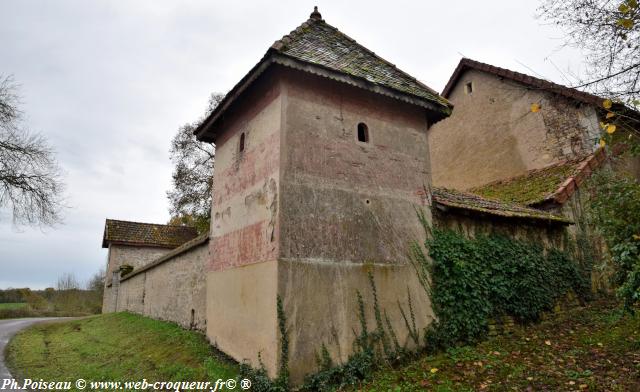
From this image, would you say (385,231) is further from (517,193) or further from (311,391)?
(517,193)

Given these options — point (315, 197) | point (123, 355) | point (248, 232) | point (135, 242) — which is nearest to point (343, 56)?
point (315, 197)

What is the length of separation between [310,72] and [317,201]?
228 centimetres

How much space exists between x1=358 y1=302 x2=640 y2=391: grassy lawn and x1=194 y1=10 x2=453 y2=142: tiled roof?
5017 millimetres

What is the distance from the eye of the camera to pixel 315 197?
677cm

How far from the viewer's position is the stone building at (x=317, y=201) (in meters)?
6.33

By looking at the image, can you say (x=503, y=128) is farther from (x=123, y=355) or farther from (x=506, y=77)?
(x=123, y=355)

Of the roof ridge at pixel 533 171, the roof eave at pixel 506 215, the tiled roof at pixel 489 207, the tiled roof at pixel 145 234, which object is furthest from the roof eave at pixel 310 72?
the tiled roof at pixel 145 234

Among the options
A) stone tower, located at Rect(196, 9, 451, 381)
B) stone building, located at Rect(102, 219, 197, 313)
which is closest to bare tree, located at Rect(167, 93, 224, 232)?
stone building, located at Rect(102, 219, 197, 313)

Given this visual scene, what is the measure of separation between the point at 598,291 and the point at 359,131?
777cm

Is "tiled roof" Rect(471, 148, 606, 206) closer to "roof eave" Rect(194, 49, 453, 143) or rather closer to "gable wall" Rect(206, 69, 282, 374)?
"roof eave" Rect(194, 49, 453, 143)

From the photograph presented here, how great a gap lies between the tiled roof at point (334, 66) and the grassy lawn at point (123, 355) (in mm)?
5015

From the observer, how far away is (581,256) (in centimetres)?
1015

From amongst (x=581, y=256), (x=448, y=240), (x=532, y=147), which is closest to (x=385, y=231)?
(x=448, y=240)

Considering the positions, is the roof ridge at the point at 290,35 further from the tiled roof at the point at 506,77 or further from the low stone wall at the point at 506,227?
the tiled roof at the point at 506,77
